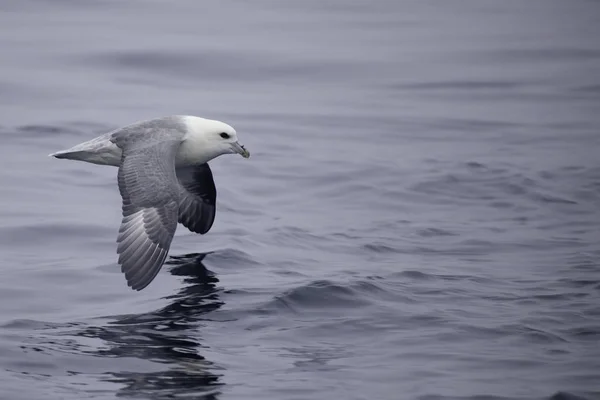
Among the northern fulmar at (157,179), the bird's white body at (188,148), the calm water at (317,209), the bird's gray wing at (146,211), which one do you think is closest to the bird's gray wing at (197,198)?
the northern fulmar at (157,179)

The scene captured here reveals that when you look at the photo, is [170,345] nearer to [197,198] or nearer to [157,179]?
[157,179]

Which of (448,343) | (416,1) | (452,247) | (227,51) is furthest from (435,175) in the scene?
(416,1)

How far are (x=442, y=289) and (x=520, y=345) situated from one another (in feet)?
5.01

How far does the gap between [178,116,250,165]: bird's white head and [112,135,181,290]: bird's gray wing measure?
1.86 feet

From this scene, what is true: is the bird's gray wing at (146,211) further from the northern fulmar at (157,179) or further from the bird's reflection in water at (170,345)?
the bird's reflection in water at (170,345)

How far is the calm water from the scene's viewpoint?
8.26 meters

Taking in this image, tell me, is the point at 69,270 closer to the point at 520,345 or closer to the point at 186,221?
the point at 186,221

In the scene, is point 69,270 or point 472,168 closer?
point 69,270

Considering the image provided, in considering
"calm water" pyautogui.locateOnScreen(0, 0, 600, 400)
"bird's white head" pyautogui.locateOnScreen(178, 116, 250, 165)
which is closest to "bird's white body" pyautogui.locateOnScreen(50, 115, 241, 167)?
"bird's white head" pyautogui.locateOnScreen(178, 116, 250, 165)

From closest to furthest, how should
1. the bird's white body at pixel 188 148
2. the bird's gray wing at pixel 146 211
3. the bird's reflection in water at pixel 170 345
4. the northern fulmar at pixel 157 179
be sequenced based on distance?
1. the bird's reflection in water at pixel 170 345
2. the bird's gray wing at pixel 146 211
3. the northern fulmar at pixel 157 179
4. the bird's white body at pixel 188 148

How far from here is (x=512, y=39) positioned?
24.2 meters

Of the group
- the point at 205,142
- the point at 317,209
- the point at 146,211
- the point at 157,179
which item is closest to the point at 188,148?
the point at 205,142

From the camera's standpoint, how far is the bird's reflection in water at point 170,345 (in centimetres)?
775

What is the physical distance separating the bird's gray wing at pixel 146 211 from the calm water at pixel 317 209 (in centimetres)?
34
